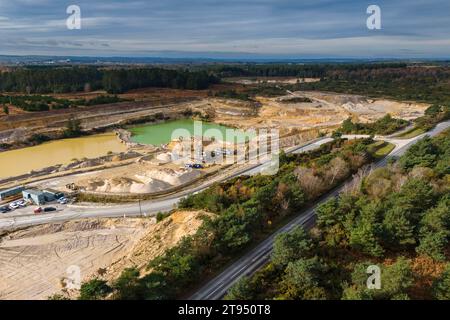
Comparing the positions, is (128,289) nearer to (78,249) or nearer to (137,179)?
(78,249)

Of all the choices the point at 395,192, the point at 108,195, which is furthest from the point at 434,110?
the point at 108,195

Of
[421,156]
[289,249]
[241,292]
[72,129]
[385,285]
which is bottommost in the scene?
[241,292]

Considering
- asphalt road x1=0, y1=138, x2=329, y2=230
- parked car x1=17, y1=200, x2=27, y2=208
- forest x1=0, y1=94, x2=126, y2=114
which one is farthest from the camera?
forest x1=0, y1=94, x2=126, y2=114

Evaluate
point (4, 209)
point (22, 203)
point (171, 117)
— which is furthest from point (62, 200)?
point (171, 117)

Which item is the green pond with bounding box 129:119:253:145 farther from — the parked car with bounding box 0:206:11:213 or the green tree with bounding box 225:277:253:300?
the green tree with bounding box 225:277:253:300

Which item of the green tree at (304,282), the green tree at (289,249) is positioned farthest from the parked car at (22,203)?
the green tree at (304,282)

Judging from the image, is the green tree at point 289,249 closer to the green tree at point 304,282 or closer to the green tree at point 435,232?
the green tree at point 304,282

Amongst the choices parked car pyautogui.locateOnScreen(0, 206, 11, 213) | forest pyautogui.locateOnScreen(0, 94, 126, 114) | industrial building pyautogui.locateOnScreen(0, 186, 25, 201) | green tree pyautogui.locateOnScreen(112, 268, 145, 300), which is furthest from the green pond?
green tree pyautogui.locateOnScreen(112, 268, 145, 300)
